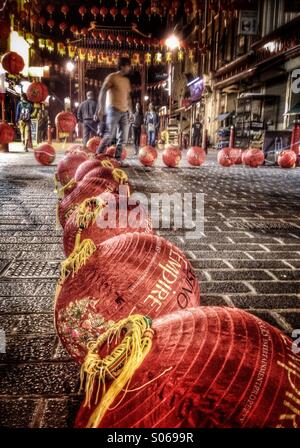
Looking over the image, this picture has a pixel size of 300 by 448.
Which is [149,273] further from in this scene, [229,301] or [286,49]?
[286,49]

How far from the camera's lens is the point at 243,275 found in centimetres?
356

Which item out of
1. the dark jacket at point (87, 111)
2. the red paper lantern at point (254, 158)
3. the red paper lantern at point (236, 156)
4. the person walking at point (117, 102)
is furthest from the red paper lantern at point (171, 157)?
the dark jacket at point (87, 111)

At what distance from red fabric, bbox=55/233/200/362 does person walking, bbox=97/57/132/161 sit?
339 inches

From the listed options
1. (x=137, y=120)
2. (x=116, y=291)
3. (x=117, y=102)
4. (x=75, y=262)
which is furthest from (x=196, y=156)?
(x=116, y=291)

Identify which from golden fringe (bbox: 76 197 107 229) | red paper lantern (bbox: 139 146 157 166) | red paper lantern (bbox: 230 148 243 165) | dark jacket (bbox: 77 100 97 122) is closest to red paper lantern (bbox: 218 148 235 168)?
red paper lantern (bbox: 230 148 243 165)

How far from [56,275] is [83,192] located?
2.97ft

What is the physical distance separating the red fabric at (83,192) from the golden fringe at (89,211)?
0.81m

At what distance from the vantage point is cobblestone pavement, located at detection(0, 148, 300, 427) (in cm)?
191

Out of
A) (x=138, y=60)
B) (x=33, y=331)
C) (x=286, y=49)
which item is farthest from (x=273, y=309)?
(x=138, y=60)

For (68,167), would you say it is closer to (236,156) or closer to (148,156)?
(148,156)

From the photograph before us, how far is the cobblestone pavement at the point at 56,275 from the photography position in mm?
1908

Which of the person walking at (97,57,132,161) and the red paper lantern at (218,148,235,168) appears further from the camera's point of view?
the red paper lantern at (218,148,235,168)

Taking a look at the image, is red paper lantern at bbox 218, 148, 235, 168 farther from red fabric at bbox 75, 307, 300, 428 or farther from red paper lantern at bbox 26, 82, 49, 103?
red fabric at bbox 75, 307, 300, 428

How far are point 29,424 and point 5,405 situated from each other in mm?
187
